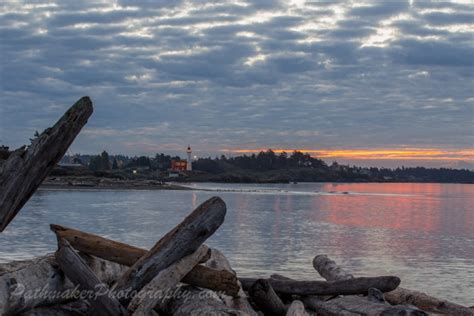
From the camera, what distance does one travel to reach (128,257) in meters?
9.03

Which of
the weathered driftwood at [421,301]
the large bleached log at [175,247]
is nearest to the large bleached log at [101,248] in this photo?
the large bleached log at [175,247]

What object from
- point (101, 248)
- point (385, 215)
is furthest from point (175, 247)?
point (385, 215)

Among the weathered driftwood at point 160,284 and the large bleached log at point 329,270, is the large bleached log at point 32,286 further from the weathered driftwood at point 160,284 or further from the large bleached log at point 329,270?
the large bleached log at point 329,270

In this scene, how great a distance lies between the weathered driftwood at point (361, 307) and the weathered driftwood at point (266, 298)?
0.61 metres

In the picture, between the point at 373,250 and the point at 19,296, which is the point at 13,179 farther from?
the point at 373,250

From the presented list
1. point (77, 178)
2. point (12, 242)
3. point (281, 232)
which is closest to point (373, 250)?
point (281, 232)

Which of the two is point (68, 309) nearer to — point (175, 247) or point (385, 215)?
point (175, 247)

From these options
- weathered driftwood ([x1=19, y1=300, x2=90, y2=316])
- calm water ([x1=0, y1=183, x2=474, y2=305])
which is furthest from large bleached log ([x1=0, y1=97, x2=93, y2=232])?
calm water ([x1=0, y1=183, x2=474, y2=305])

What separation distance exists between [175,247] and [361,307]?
2601mm

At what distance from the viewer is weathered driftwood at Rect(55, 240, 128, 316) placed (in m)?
7.56

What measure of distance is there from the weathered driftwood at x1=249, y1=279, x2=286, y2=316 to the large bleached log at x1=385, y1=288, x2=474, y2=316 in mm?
2540

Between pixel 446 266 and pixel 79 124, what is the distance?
19404 millimetres

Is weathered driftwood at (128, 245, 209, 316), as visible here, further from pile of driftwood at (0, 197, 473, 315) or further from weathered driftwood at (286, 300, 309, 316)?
weathered driftwood at (286, 300, 309, 316)

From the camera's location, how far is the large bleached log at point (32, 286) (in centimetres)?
721
